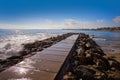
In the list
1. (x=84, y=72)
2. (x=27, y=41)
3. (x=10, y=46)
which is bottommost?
(x=27, y=41)

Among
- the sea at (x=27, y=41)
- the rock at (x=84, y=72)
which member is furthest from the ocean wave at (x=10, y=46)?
the rock at (x=84, y=72)

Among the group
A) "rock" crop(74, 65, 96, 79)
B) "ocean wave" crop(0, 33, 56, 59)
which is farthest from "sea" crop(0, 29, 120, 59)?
"rock" crop(74, 65, 96, 79)

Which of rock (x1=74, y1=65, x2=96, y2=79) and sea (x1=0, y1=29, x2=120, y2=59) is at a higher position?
rock (x1=74, y1=65, x2=96, y2=79)

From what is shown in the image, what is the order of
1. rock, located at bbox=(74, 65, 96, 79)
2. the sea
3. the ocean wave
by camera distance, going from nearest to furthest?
rock, located at bbox=(74, 65, 96, 79) → the ocean wave → the sea

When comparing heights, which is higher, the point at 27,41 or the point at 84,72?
the point at 84,72

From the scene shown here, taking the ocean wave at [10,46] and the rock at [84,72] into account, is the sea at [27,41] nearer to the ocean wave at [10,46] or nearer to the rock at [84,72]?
the ocean wave at [10,46]

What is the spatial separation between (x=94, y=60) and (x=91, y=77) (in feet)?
6.36

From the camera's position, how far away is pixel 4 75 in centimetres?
290

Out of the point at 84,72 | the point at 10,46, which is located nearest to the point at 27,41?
the point at 10,46

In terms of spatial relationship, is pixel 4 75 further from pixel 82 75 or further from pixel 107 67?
pixel 107 67

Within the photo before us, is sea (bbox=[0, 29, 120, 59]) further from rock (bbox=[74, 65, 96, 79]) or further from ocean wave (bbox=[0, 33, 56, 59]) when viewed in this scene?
rock (bbox=[74, 65, 96, 79])

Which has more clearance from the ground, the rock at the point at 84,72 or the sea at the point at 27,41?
the rock at the point at 84,72

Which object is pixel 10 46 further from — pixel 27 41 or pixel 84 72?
pixel 84 72

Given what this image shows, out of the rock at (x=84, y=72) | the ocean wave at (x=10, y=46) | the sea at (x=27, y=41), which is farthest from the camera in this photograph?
the sea at (x=27, y=41)
